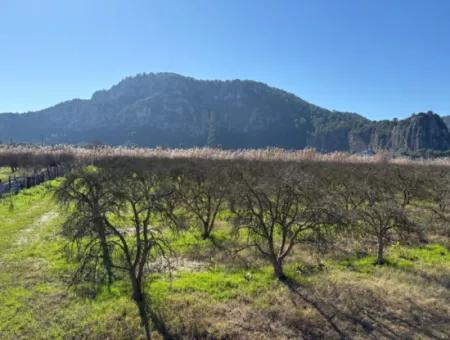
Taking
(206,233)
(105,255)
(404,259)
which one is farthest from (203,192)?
(404,259)

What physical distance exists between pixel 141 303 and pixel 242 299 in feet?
7.72

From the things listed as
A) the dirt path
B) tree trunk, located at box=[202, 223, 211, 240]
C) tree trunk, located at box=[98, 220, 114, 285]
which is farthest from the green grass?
the dirt path

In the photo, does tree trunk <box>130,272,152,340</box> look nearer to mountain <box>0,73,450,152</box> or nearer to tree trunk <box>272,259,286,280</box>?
tree trunk <box>272,259,286,280</box>

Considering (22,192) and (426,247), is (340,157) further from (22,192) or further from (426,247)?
(22,192)

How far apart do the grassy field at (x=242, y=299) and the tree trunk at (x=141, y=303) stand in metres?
0.17

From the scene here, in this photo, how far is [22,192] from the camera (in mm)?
23156

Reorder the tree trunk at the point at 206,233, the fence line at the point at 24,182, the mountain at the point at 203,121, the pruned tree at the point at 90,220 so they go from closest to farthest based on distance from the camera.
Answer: the pruned tree at the point at 90,220 < the tree trunk at the point at 206,233 < the fence line at the point at 24,182 < the mountain at the point at 203,121

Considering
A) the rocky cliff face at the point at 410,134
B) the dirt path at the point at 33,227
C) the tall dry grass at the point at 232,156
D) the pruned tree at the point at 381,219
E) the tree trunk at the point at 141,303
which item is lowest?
the dirt path at the point at 33,227

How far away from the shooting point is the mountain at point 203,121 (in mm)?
129625

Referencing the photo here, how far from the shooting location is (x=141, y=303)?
24.6 ft

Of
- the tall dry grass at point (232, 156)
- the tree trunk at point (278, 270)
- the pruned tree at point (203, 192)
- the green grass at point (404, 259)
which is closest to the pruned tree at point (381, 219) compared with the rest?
the green grass at point (404, 259)

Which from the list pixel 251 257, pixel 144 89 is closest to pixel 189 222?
pixel 251 257

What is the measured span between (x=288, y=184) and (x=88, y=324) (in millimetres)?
5809

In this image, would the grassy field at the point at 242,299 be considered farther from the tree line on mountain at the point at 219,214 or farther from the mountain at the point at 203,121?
the mountain at the point at 203,121
